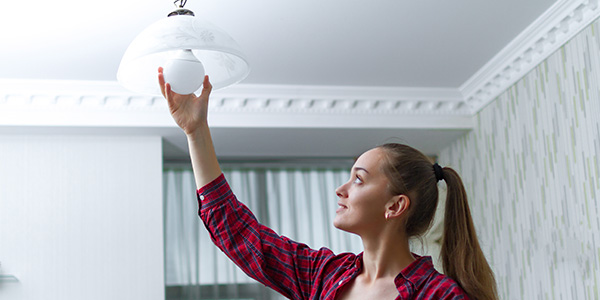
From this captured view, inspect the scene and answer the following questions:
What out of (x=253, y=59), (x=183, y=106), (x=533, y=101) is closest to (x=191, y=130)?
(x=183, y=106)

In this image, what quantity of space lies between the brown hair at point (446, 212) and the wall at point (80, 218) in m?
1.96

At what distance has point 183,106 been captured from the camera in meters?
1.32

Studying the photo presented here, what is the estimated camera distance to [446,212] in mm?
1472

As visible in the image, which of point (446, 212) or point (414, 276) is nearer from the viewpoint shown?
point (414, 276)

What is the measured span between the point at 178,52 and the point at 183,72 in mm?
51

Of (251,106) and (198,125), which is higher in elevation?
(251,106)

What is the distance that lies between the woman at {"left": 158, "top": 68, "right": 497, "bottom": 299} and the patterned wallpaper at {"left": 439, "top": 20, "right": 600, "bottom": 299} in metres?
1.30

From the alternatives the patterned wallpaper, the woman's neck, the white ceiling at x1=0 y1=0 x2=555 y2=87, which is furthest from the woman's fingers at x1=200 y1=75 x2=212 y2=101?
the patterned wallpaper

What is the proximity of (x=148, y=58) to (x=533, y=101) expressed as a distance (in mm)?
2014

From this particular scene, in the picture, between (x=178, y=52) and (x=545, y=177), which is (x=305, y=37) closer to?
(x=545, y=177)

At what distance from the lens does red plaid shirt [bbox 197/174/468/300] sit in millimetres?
1405

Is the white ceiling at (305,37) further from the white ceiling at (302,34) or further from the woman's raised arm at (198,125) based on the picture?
the woman's raised arm at (198,125)

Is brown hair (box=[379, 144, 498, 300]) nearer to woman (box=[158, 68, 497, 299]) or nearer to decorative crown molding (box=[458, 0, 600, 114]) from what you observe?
woman (box=[158, 68, 497, 299])

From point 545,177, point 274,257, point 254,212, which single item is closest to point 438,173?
point 274,257
